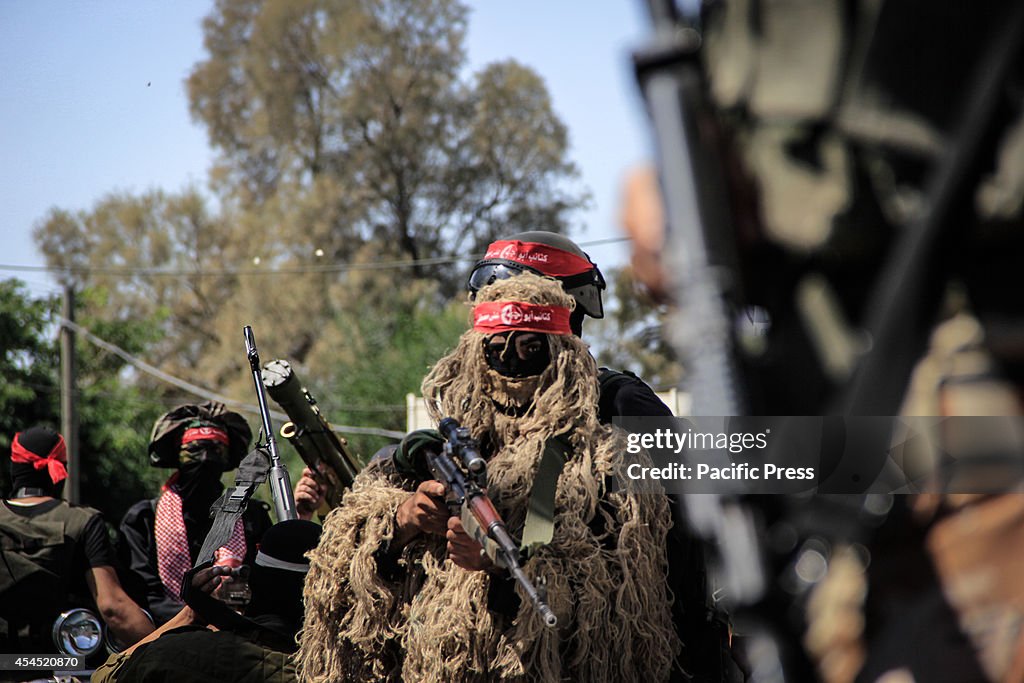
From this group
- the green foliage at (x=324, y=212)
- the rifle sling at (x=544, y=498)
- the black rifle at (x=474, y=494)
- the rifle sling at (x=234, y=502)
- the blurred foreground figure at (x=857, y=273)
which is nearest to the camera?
the blurred foreground figure at (x=857, y=273)

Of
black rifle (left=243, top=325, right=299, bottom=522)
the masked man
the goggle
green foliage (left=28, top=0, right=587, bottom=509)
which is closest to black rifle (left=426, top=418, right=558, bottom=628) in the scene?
the goggle

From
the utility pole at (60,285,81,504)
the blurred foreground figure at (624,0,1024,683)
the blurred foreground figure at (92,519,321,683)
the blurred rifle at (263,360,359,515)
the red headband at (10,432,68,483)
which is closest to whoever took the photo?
the blurred foreground figure at (624,0,1024,683)

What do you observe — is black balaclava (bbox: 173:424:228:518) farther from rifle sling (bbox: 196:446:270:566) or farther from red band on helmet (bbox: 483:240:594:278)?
red band on helmet (bbox: 483:240:594:278)

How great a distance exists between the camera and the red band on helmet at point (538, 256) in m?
3.16

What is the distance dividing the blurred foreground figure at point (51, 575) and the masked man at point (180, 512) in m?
0.16

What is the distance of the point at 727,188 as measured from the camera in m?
1.07

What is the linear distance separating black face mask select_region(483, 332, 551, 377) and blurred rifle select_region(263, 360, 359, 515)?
76.8 inches

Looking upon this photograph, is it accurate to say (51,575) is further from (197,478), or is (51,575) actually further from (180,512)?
(197,478)

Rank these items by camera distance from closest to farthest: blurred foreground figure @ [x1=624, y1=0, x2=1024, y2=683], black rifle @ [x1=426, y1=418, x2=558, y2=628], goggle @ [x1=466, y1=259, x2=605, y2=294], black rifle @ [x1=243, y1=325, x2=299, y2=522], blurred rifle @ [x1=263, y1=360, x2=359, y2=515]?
blurred foreground figure @ [x1=624, y1=0, x2=1024, y2=683]
black rifle @ [x1=426, y1=418, x2=558, y2=628]
goggle @ [x1=466, y1=259, x2=605, y2=294]
black rifle @ [x1=243, y1=325, x2=299, y2=522]
blurred rifle @ [x1=263, y1=360, x2=359, y2=515]

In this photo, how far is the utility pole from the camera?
51.0ft

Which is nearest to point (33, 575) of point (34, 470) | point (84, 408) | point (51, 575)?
point (51, 575)

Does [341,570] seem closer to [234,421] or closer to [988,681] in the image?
[988,681]

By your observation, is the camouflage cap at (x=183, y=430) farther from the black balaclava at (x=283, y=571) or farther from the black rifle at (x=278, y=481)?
the black balaclava at (x=283, y=571)

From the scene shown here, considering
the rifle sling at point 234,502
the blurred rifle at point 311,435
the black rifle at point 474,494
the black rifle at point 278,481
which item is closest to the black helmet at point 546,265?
the black rifle at point 474,494
